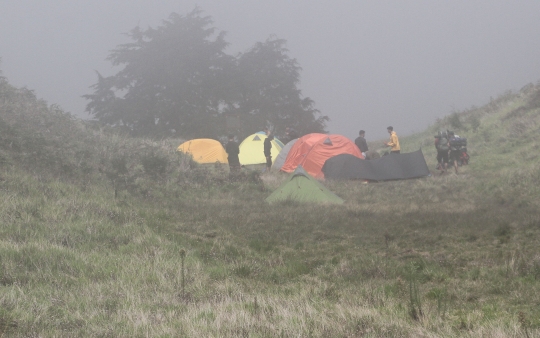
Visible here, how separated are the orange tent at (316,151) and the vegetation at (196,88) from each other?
551 inches

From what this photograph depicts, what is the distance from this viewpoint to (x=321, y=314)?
4.42 metres

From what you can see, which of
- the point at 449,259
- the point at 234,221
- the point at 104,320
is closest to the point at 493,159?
the point at 234,221

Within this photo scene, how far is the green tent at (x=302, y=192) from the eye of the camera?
14.0 meters

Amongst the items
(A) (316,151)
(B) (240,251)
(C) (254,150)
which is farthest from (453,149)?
(B) (240,251)

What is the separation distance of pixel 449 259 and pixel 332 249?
189 cm

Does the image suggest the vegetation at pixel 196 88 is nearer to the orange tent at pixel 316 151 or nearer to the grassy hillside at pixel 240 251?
the orange tent at pixel 316 151

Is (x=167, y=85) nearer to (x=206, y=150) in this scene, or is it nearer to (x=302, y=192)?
(x=206, y=150)

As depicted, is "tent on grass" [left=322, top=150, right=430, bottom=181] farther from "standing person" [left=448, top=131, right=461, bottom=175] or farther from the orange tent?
"standing person" [left=448, top=131, right=461, bottom=175]

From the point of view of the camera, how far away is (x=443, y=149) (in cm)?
1861

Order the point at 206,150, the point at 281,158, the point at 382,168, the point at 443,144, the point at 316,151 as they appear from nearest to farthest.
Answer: the point at 382,168
the point at 443,144
the point at 316,151
the point at 281,158
the point at 206,150

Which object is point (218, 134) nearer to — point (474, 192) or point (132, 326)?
point (474, 192)

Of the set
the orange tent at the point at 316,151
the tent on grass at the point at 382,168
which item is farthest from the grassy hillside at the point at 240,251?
the orange tent at the point at 316,151

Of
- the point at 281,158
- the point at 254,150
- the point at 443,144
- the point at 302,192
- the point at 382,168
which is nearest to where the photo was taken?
the point at 302,192

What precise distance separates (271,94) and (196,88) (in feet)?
18.6
